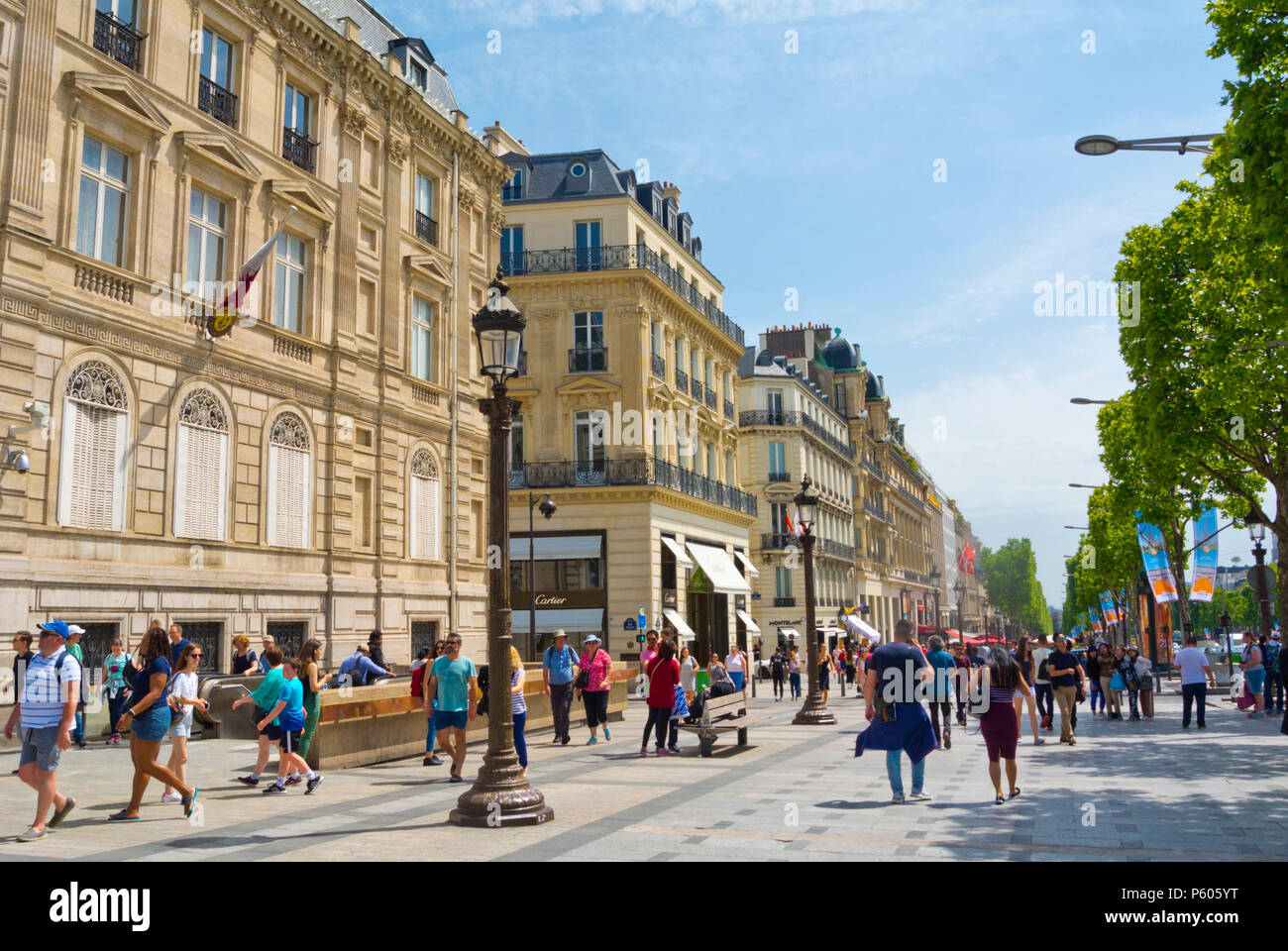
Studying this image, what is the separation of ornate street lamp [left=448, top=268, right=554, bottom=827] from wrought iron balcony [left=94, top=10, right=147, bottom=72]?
12232mm

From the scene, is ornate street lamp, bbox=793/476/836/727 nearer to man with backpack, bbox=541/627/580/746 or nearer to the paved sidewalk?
the paved sidewalk

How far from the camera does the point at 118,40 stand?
59.0ft

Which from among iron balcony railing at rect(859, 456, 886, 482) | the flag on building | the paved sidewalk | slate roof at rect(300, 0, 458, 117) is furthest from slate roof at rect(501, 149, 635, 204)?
iron balcony railing at rect(859, 456, 886, 482)

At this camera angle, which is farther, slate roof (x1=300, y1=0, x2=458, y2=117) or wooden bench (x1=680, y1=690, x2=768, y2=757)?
slate roof (x1=300, y1=0, x2=458, y2=117)

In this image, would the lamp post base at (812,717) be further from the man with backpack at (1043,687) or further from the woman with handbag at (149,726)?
the woman with handbag at (149,726)

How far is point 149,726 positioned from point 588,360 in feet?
100

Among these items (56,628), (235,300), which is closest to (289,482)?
(235,300)

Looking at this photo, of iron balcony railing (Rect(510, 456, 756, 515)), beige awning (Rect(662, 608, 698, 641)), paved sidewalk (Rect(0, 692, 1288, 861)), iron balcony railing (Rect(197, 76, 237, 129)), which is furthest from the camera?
iron balcony railing (Rect(510, 456, 756, 515))

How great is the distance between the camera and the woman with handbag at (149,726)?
29.9ft

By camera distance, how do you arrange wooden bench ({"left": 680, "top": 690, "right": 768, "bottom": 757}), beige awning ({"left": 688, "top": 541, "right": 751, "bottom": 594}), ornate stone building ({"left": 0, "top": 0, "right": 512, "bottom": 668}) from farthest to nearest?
beige awning ({"left": 688, "top": 541, "right": 751, "bottom": 594}) < ornate stone building ({"left": 0, "top": 0, "right": 512, "bottom": 668}) < wooden bench ({"left": 680, "top": 690, "right": 768, "bottom": 757})

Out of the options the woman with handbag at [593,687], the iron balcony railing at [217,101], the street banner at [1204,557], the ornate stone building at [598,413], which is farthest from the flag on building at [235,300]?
the street banner at [1204,557]

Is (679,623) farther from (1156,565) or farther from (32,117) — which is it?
(32,117)

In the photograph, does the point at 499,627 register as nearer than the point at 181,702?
Yes

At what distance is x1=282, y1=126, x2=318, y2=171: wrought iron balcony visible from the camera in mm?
22469
